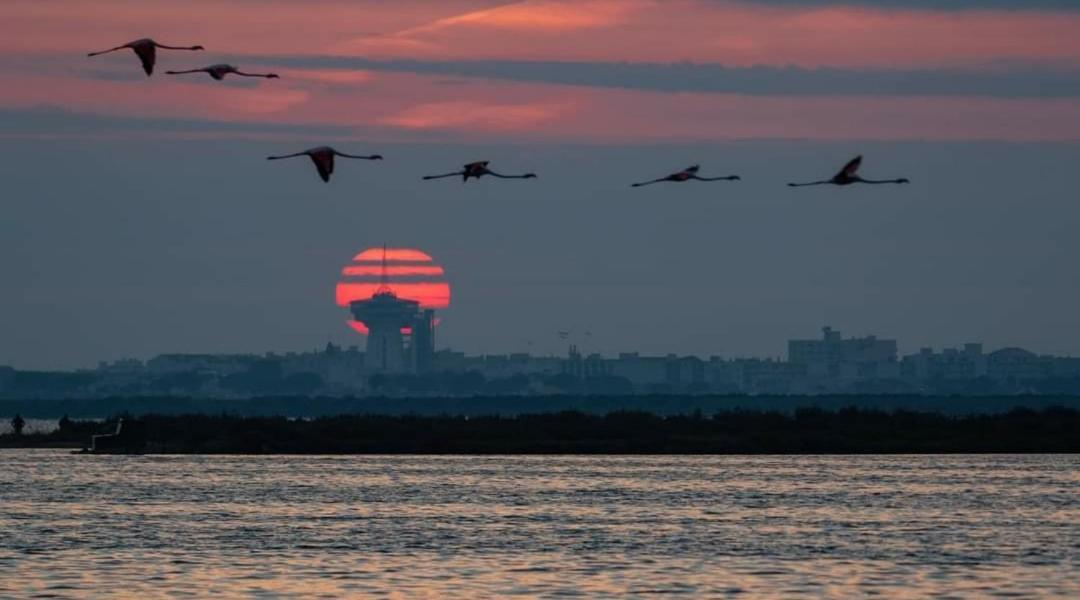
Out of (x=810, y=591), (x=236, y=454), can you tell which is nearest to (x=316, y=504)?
(x=810, y=591)

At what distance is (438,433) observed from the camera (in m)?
139

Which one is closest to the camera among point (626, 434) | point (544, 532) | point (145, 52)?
point (145, 52)

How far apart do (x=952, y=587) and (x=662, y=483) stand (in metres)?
41.5

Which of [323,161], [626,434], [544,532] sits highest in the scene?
[323,161]

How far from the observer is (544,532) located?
67250 millimetres

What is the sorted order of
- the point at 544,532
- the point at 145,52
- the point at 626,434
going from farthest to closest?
the point at 626,434 < the point at 544,532 < the point at 145,52

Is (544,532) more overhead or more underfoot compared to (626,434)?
more underfoot

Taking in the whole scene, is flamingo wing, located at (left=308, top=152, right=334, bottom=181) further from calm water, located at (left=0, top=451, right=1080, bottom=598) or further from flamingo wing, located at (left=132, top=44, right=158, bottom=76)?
calm water, located at (left=0, top=451, right=1080, bottom=598)

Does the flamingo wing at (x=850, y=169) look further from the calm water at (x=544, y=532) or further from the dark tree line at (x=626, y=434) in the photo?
the dark tree line at (x=626, y=434)

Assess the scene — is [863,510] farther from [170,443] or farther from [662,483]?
[170,443]

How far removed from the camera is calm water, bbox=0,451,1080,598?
53.1 metres

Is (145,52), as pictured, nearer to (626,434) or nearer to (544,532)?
(544,532)

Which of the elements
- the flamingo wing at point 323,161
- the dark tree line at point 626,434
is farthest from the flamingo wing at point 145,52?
the dark tree line at point 626,434

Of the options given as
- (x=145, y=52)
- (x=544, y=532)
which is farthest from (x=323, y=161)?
(x=544, y=532)
